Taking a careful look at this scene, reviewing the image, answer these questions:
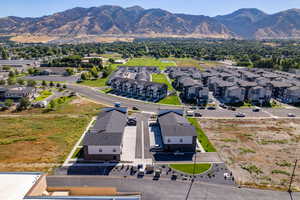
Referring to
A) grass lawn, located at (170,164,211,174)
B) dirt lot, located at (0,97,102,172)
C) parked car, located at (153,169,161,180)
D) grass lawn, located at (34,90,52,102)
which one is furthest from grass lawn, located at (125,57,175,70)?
parked car, located at (153,169,161,180)

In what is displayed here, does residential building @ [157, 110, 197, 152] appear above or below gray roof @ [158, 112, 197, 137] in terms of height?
below

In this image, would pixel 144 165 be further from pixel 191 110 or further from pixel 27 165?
pixel 191 110

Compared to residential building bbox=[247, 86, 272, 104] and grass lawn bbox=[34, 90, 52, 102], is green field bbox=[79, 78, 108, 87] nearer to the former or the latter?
grass lawn bbox=[34, 90, 52, 102]

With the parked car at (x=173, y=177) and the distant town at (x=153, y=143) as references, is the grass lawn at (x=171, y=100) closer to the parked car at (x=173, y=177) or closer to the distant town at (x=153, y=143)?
the distant town at (x=153, y=143)

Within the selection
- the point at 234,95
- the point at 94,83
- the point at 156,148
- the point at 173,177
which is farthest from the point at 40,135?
the point at 234,95

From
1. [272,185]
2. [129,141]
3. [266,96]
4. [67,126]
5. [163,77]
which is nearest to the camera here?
[272,185]

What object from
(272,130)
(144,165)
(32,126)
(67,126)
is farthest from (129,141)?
(272,130)
